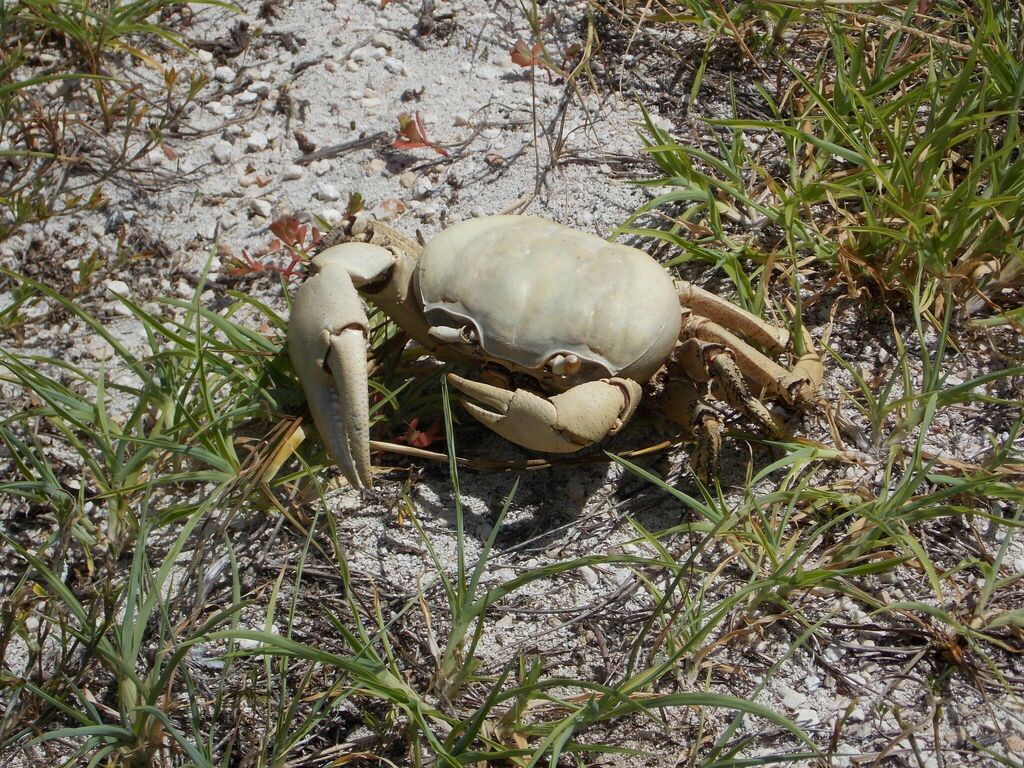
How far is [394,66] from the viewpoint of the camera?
3.60 metres

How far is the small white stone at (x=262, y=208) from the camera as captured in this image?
325 cm

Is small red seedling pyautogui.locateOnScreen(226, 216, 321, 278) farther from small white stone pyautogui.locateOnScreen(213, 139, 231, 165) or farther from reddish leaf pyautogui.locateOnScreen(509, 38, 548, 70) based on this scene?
reddish leaf pyautogui.locateOnScreen(509, 38, 548, 70)

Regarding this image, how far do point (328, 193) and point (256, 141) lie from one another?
0.40 metres

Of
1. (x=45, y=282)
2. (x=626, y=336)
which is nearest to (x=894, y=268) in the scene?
(x=626, y=336)

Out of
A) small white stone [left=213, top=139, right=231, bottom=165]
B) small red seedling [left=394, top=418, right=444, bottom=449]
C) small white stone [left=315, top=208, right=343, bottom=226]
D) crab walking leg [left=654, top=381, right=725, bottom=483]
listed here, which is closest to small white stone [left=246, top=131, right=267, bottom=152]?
small white stone [left=213, top=139, right=231, bottom=165]

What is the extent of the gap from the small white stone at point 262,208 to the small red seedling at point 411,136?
19.3 inches

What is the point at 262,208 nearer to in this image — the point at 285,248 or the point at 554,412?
the point at 285,248

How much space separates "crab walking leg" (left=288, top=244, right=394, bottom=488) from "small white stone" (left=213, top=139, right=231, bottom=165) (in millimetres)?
1175

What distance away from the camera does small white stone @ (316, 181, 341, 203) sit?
3266 millimetres

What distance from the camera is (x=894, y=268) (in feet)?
9.10

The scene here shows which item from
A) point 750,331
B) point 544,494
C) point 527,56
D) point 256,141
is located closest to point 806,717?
point 544,494

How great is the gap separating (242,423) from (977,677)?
1975mm

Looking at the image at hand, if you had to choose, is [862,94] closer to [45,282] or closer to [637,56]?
[637,56]

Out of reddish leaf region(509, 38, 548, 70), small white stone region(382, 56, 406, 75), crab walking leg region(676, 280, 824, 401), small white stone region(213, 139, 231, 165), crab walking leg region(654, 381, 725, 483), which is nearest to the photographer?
crab walking leg region(654, 381, 725, 483)
